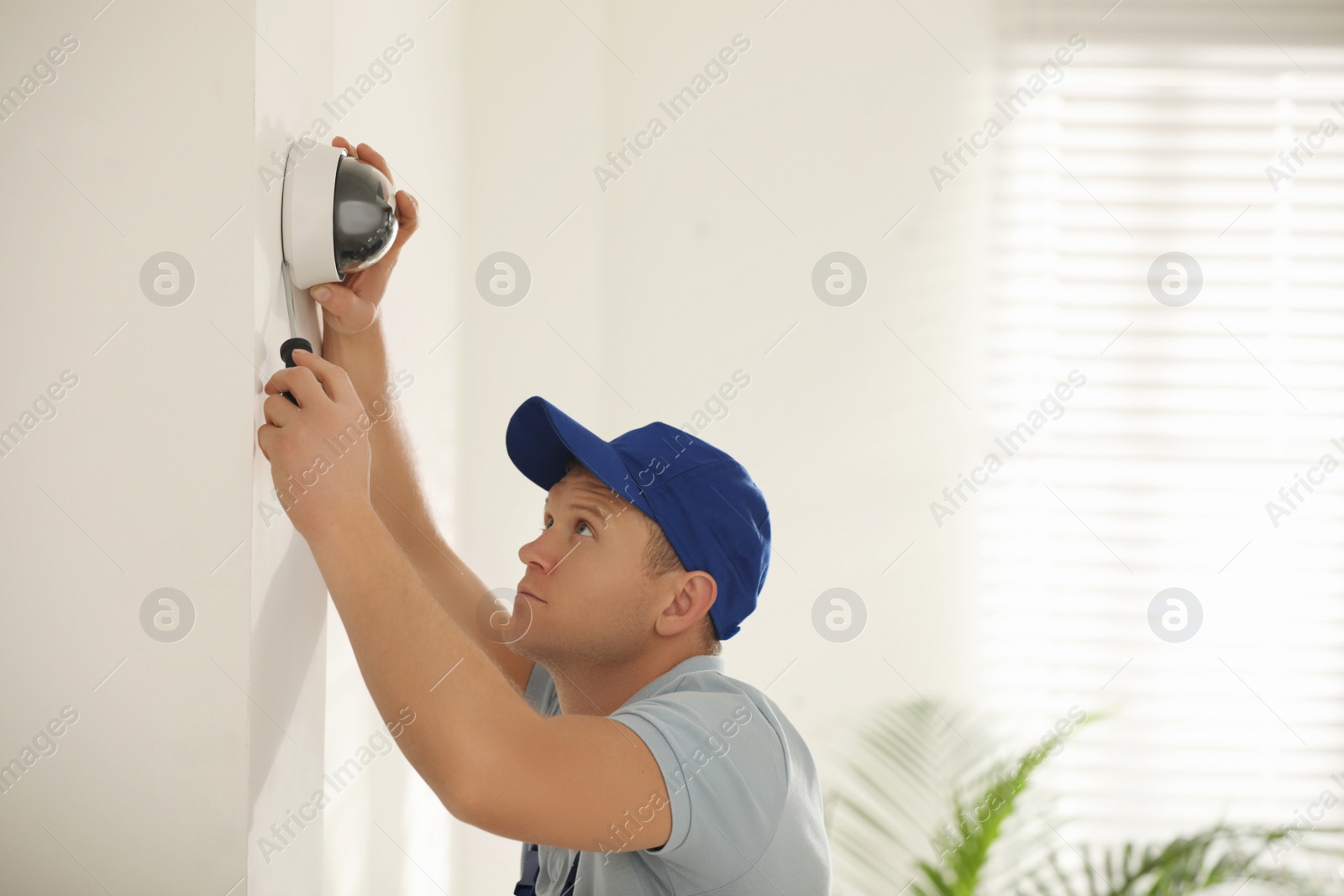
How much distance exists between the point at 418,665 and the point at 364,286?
1.25ft

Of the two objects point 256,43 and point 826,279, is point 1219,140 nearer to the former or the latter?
point 826,279

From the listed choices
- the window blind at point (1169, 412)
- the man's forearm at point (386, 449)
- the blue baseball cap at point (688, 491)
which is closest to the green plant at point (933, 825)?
the window blind at point (1169, 412)

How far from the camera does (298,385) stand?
27.1 inches

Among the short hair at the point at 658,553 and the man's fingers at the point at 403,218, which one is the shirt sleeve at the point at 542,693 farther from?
the man's fingers at the point at 403,218

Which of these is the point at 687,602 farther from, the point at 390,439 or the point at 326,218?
the point at 326,218

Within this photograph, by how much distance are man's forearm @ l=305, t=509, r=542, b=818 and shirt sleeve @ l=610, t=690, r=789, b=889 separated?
0.45ft

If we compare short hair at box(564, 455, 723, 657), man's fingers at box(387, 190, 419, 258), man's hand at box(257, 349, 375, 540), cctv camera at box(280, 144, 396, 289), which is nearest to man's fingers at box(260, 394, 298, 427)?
man's hand at box(257, 349, 375, 540)

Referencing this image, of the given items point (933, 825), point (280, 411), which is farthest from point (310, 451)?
point (933, 825)

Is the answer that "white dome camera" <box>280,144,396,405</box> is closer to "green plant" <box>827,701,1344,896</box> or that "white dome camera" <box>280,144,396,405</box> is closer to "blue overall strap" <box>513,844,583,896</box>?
"blue overall strap" <box>513,844,583,896</box>

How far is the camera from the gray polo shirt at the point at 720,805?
30.9 inches

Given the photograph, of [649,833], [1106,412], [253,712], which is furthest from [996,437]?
[253,712]

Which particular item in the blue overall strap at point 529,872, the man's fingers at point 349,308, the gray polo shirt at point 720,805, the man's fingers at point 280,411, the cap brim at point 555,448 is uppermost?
the man's fingers at point 349,308

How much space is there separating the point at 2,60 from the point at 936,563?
5.88 feet

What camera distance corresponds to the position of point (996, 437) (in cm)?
204
